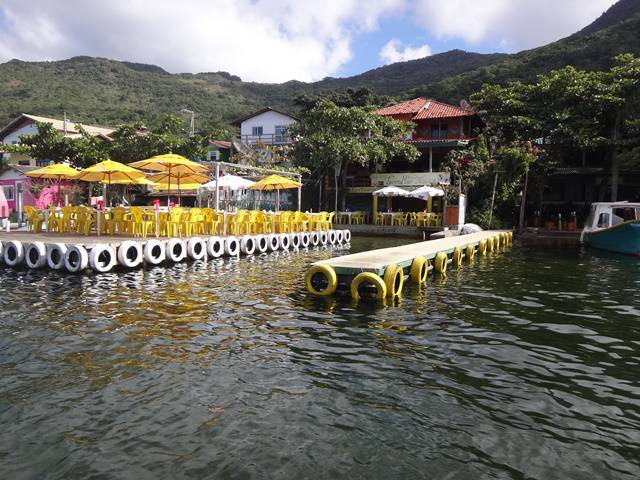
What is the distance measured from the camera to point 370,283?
35.8 feet

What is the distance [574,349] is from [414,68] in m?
96.6

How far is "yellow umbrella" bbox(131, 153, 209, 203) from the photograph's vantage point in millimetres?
17656

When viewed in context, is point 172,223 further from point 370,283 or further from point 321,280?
point 370,283

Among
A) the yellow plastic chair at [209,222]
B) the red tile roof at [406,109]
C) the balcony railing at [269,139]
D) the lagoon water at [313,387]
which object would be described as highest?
the red tile roof at [406,109]

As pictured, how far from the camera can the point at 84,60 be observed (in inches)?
4018

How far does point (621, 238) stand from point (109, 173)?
20359 mm

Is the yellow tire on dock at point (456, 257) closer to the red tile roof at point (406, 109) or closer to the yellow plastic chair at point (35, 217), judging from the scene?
the yellow plastic chair at point (35, 217)

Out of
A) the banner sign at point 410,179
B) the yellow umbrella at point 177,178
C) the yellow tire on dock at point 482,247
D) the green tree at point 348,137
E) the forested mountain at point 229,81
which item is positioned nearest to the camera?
the yellow umbrella at point 177,178

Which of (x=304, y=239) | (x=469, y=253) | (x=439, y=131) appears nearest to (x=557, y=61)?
(x=439, y=131)

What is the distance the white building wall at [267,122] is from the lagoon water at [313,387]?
43.5m

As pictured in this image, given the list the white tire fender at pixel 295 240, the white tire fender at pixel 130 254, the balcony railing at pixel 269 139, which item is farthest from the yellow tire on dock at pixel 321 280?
the balcony railing at pixel 269 139

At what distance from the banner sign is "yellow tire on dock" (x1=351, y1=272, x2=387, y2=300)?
25.3 m

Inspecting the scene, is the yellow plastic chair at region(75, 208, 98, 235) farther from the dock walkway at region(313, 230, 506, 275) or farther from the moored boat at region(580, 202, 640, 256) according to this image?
the moored boat at region(580, 202, 640, 256)

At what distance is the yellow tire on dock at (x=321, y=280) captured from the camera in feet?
36.0
